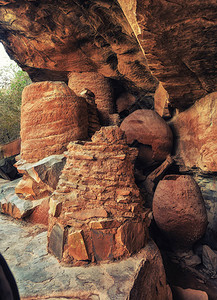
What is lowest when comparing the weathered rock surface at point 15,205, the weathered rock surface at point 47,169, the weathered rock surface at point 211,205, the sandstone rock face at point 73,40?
the weathered rock surface at point 211,205

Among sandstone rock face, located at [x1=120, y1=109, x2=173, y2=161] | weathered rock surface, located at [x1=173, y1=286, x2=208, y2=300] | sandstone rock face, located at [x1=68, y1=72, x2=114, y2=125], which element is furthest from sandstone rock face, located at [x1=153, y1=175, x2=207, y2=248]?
sandstone rock face, located at [x1=68, y1=72, x2=114, y2=125]

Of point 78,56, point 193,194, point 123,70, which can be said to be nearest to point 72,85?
point 78,56

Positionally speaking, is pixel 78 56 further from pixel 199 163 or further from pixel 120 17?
pixel 199 163

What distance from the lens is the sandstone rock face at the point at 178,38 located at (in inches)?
71.6

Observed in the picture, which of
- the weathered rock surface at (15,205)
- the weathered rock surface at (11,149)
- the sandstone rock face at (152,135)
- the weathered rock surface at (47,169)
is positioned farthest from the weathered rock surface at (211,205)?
the weathered rock surface at (11,149)

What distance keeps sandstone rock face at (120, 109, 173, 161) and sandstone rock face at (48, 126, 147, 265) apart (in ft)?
6.64

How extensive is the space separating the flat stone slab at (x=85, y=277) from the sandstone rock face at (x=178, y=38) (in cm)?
251

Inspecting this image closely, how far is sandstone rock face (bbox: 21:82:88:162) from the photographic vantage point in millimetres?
3834

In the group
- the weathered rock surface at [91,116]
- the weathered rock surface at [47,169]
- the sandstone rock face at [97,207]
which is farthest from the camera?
the weathered rock surface at [91,116]

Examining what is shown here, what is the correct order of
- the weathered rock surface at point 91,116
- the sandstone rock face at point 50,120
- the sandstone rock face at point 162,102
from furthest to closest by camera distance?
the sandstone rock face at point 162,102 → the weathered rock surface at point 91,116 → the sandstone rock face at point 50,120

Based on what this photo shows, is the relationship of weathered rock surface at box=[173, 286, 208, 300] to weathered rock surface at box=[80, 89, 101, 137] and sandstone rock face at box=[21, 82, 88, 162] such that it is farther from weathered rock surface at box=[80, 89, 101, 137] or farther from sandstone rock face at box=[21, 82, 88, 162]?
weathered rock surface at box=[80, 89, 101, 137]

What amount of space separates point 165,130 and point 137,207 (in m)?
2.68

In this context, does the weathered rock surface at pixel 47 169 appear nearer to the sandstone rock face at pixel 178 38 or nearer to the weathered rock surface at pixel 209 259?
the sandstone rock face at pixel 178 38

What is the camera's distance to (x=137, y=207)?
246 centimetres
